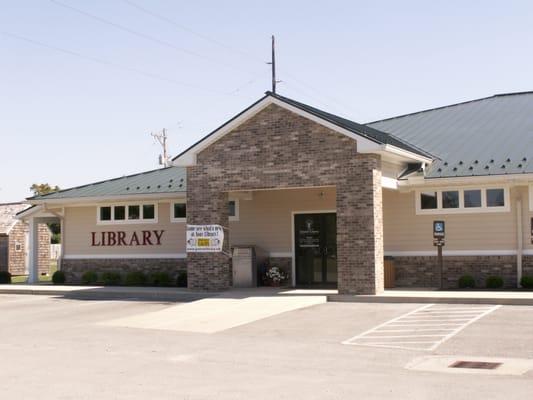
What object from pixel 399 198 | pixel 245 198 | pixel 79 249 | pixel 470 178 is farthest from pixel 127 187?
pixel 470 178

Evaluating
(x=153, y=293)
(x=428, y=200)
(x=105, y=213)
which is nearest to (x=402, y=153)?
(x=428, y=200)

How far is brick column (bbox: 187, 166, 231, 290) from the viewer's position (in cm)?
2148

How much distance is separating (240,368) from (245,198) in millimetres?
13782

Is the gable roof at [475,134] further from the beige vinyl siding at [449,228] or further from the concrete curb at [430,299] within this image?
the concrete curb at [430,299]

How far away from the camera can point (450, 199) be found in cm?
2145

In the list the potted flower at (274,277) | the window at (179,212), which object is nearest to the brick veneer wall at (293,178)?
the potted flower at (274,277)

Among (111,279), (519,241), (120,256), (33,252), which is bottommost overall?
(111,279)

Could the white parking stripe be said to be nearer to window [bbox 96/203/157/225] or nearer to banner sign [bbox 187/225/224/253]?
banner sign [bbox 187/225/224/253]

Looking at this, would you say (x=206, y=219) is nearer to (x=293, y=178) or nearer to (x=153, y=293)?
(x=153, y=293)

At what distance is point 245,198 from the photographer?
23938 mm

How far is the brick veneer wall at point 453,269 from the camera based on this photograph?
2061 centimetres

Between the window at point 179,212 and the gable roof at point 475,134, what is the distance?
304 inches

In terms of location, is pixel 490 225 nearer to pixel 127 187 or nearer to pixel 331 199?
pixel 331 199

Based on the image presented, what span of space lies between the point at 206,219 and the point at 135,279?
17.4 ft
